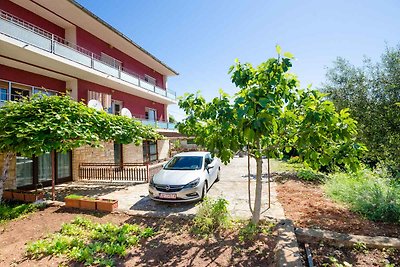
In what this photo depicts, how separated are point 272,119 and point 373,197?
4.41 metres

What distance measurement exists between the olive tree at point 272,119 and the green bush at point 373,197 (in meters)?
2.33

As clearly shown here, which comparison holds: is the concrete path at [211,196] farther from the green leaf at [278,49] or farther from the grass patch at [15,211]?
the green leaf at [278,49]

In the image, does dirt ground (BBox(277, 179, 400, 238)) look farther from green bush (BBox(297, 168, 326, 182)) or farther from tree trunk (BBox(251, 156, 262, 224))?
green bush (BBox(297, 168, 326, 182))

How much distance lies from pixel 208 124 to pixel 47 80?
1233 centimetres

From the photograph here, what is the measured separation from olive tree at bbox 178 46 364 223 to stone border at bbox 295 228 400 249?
3.26 ft

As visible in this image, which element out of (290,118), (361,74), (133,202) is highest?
(361,74)

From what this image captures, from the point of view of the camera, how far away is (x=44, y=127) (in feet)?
21.6

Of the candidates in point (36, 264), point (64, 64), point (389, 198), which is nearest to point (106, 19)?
point (64, 64)

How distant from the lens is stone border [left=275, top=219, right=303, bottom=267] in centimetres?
319

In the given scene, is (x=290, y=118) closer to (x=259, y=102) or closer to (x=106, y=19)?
(x=259, y=102)

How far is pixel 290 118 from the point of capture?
3807 millimetres

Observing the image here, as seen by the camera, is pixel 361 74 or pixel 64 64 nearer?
pixel 361 74

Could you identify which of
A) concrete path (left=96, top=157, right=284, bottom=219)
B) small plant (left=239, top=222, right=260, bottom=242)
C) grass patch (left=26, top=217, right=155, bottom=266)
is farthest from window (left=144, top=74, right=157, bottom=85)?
small plant (left=239, top=222, right=260, bottom=242)

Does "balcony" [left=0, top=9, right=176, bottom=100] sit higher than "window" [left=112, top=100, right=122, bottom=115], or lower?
higher
